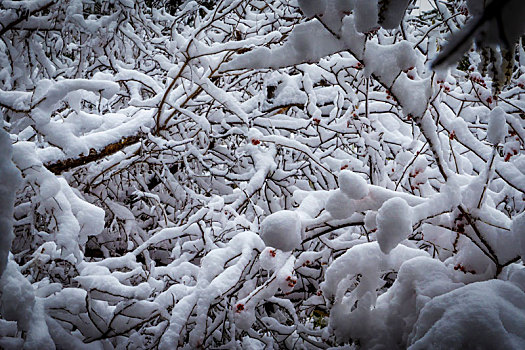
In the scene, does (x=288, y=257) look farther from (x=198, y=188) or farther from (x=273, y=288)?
(x=198, y=188)

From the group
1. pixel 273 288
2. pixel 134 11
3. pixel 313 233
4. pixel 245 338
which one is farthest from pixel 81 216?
pixel 134 11

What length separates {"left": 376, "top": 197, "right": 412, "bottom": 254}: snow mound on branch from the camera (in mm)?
1157

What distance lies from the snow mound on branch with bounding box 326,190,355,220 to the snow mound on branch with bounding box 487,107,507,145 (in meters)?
0.53

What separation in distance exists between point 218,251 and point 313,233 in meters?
0.58

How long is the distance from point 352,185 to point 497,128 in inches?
21.4

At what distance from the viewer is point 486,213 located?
1322mm

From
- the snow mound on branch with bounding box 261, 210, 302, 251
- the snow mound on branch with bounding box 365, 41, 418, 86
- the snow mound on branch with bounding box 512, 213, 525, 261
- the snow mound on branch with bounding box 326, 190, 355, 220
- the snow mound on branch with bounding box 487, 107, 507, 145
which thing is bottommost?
the snow mound on branch with bounding box 512, 213, 525, 261

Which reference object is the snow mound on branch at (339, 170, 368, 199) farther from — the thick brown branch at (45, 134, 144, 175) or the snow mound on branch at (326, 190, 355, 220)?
the thick brown branch at (45, 134, 144, 175)

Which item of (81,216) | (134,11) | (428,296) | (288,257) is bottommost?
(428,296)

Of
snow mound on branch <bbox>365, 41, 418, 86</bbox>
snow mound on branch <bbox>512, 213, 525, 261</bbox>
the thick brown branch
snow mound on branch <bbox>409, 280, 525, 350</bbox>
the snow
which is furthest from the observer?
the thick brown branch

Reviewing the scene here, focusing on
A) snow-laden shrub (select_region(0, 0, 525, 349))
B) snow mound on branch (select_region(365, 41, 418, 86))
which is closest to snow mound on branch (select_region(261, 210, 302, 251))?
snow-laden shrub (select_region(0, 0, 525, 349))

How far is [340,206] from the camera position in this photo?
1.32 metres

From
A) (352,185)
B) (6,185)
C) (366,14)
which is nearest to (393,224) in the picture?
(352,185)

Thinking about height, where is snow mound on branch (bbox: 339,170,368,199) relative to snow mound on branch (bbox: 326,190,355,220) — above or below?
above
